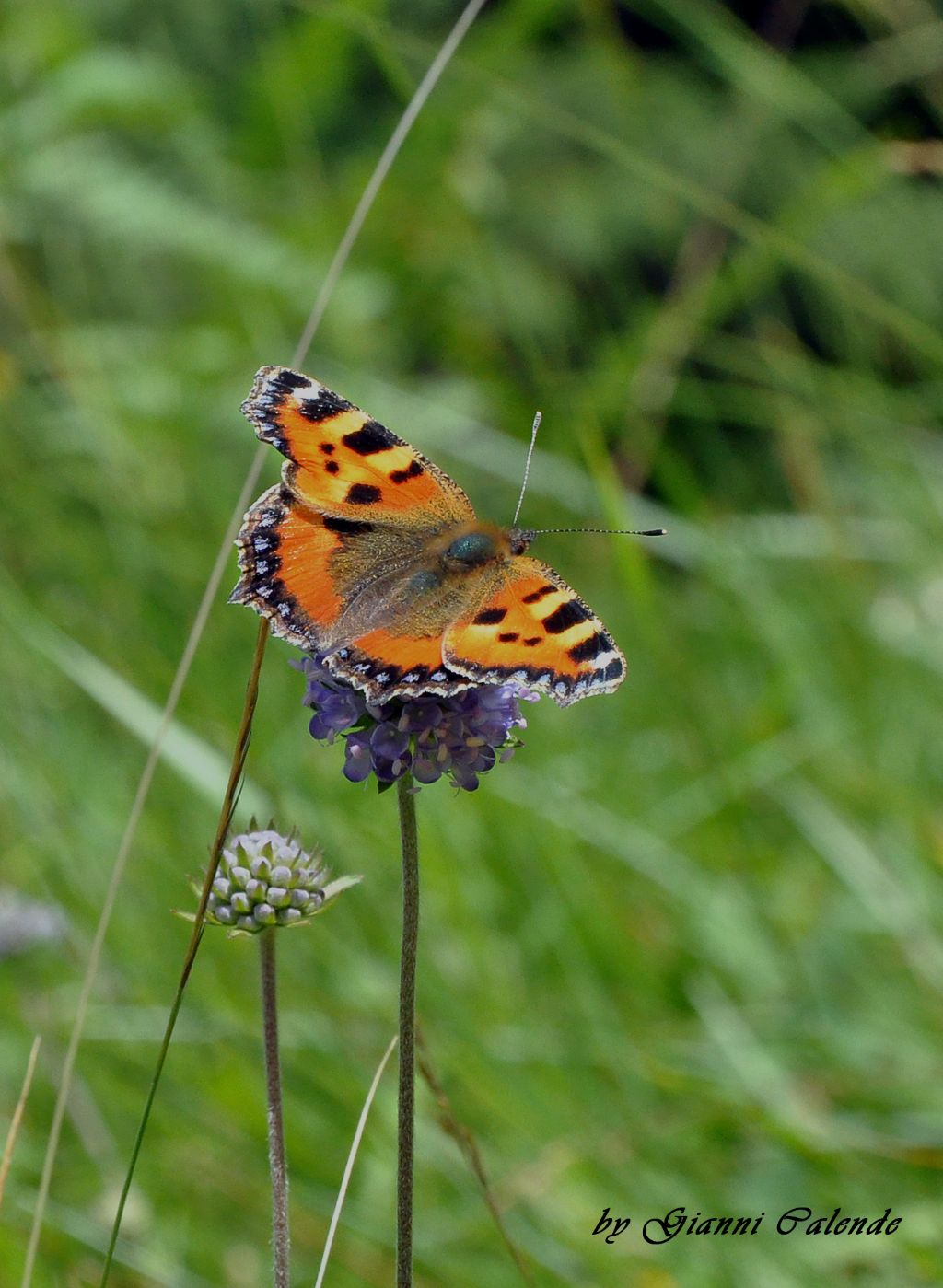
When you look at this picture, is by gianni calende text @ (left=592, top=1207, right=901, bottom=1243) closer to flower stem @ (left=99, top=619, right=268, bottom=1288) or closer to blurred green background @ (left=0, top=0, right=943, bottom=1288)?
blurred green background @ (left=0, top=0, right=943, bottom=1288)

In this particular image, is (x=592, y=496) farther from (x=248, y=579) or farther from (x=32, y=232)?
(x=32, y=232)

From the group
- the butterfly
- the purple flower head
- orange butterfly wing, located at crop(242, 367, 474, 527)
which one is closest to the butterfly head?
the butterfly

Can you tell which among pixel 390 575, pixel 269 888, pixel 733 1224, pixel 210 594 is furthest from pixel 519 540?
pixel 733 1224

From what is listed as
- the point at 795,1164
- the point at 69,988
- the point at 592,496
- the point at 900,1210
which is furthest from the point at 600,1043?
the point at 592,496

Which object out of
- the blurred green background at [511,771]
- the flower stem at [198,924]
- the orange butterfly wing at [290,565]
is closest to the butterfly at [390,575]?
the orange butterfly wing at [290,565]

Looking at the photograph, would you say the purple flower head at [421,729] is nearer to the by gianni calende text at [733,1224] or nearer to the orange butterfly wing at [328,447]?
the orange butterfly wing at [328,447]

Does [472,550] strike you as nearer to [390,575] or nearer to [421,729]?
[390,575]
